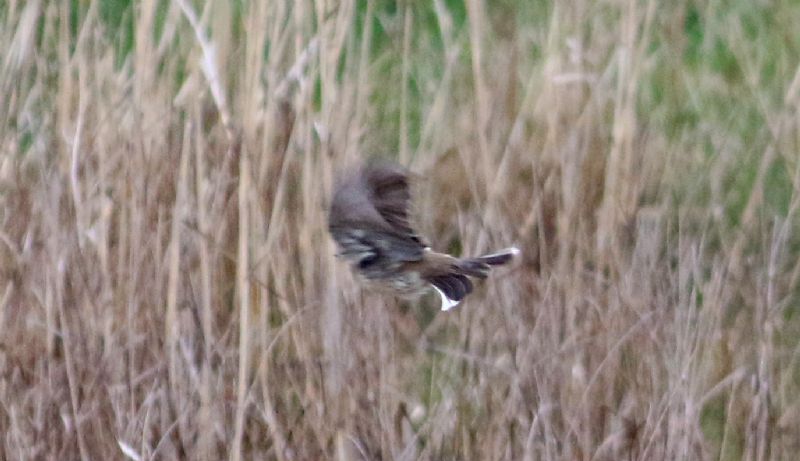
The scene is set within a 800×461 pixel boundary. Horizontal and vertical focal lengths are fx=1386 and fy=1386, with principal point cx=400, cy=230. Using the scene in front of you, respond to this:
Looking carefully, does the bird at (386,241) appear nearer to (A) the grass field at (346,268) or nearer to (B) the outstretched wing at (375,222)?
(B) the outstretched wing at (375,222)

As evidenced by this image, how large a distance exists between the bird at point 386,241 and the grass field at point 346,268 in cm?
28

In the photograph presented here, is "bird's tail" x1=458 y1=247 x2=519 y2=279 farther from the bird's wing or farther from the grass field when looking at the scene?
the grass field

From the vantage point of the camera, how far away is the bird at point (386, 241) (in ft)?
5.96

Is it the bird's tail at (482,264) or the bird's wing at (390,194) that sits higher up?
the bird's wing at (390,194)

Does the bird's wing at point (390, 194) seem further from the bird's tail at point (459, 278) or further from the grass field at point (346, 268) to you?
the grass field at point (346, 268)

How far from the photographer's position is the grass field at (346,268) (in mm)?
2174

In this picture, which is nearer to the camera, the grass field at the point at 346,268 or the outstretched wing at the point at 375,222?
the outstretched wing at the point at 375,222

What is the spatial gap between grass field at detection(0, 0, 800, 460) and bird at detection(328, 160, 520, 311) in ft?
0.91

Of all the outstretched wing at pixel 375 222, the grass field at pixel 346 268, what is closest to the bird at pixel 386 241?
the outstretched wing at pixel 375 222

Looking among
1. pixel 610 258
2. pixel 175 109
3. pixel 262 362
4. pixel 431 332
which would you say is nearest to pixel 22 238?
pixel 175 109

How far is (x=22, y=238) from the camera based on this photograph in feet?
7.89

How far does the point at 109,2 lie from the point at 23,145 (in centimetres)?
104

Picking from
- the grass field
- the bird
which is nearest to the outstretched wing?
the bird

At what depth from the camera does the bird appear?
1817 mm
